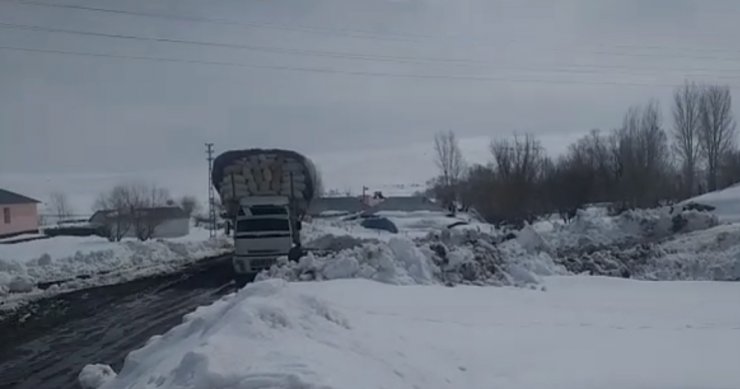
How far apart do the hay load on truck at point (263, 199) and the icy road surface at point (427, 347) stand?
13674mm

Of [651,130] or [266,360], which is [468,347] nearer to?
[266,360]

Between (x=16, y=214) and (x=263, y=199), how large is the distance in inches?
1891

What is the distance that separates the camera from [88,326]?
15273 mm

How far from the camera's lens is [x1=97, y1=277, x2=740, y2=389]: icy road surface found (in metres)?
6.30

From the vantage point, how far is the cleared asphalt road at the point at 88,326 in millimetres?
11031

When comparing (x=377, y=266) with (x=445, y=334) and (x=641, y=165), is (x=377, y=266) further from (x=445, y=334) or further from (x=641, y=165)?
(x=641, y=165)

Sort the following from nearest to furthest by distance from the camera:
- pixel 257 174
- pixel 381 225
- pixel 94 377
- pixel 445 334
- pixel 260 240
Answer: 1. pixel 94 377
2. pixel 445 334
3. pixel 260 240
4. pixel 257 174
5. pixel 381 225

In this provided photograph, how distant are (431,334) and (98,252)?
27.7 m

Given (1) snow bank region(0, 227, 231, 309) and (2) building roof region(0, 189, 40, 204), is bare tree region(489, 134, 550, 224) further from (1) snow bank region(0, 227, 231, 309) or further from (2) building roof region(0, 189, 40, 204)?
(2) building roof region(0, 189, 40, 204)

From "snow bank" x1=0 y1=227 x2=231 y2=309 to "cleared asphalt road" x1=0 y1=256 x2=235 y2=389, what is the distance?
85.5 inches

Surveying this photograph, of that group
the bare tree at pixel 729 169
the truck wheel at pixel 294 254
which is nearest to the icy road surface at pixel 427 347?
the truck wheel at pixel 294 254

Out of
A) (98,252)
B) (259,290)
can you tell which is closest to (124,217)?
(98,252)

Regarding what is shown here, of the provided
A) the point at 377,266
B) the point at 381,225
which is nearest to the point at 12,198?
the point at 381,225

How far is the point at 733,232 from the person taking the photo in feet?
82.5
